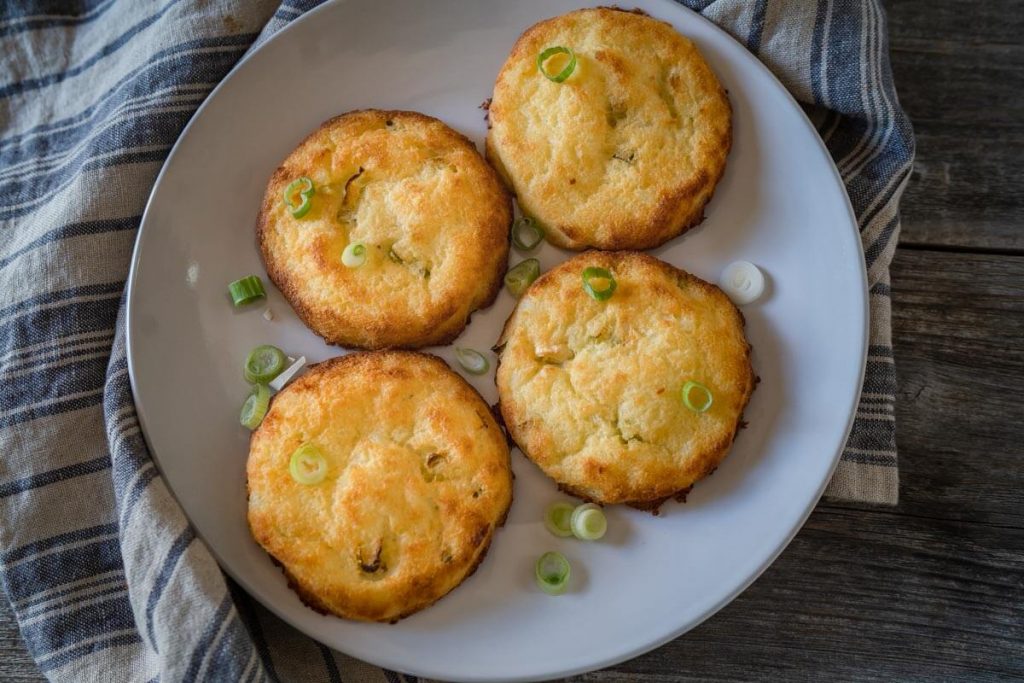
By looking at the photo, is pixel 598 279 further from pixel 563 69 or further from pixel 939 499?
pixel 939 499

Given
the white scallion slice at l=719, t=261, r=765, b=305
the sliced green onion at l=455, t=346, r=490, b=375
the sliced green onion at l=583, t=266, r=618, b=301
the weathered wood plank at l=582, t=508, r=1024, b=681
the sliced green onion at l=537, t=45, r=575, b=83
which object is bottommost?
the weathered wood plank at l=582, t=508, r=1024, b=681

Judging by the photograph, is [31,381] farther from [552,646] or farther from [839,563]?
[839,563]

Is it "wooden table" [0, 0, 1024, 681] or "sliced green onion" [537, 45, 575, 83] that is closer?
"sliced green onion" [537, 45, 575, 83]

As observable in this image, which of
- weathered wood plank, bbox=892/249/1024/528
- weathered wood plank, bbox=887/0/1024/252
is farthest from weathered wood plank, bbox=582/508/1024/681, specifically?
weathered wood plank, bbox=887/0/1024/252

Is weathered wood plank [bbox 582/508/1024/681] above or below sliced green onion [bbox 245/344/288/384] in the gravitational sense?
below

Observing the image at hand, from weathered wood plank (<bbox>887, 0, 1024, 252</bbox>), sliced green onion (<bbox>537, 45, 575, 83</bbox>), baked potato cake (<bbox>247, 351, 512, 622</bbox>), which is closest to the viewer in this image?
baked potato cake (<bbox>247, 351, 512, 622</bbox>)

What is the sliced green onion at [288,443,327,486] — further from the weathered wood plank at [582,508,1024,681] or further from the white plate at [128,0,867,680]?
the weathered wood plank at [582,508,1024,681]
